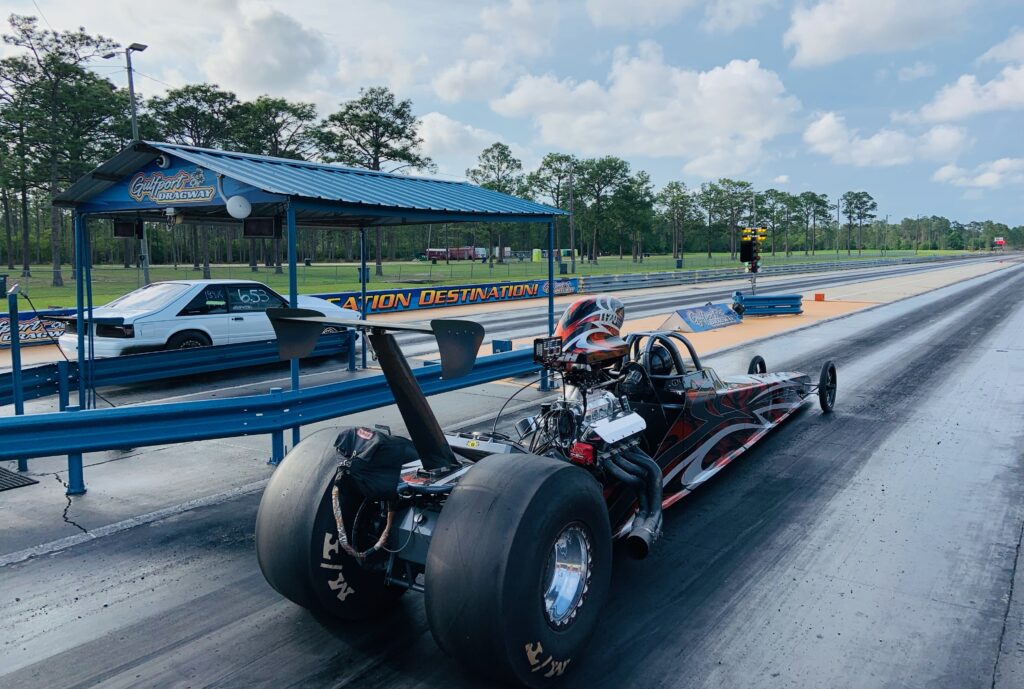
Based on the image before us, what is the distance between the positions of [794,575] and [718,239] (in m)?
132

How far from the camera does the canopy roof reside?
24.7 feet

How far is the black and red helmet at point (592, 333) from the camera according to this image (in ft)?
17.4

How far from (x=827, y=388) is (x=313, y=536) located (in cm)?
795

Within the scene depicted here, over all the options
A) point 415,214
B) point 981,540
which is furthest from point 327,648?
point 415,214

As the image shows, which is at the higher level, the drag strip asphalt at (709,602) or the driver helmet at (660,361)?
the driver helmet at (660,361)

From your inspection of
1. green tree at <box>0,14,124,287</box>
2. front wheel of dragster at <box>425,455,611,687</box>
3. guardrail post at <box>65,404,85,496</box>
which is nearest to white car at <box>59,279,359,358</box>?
guardrail post at <box>65,404,85,496</box>

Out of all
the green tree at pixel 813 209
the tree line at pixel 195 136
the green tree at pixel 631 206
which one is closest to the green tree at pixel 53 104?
the tree line at pixel 195 136

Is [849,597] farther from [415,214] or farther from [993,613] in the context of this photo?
[415,214]

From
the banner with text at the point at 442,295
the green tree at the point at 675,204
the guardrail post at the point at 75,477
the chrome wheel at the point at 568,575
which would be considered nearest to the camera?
the chrome wheel at the point at 568,575

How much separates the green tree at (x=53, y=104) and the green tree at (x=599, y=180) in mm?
50132

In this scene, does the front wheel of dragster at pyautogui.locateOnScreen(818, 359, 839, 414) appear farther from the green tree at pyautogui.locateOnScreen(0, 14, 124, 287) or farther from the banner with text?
the green tree at pyautogui.locateOnScreen(0, 14, 124, 287)

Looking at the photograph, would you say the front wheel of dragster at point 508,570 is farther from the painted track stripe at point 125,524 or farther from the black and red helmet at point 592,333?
the painted track stripe at point 125,524

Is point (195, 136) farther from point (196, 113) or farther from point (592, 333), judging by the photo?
point (592, 333)

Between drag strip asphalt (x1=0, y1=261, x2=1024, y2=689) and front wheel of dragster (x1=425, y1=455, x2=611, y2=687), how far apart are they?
0.39 m
